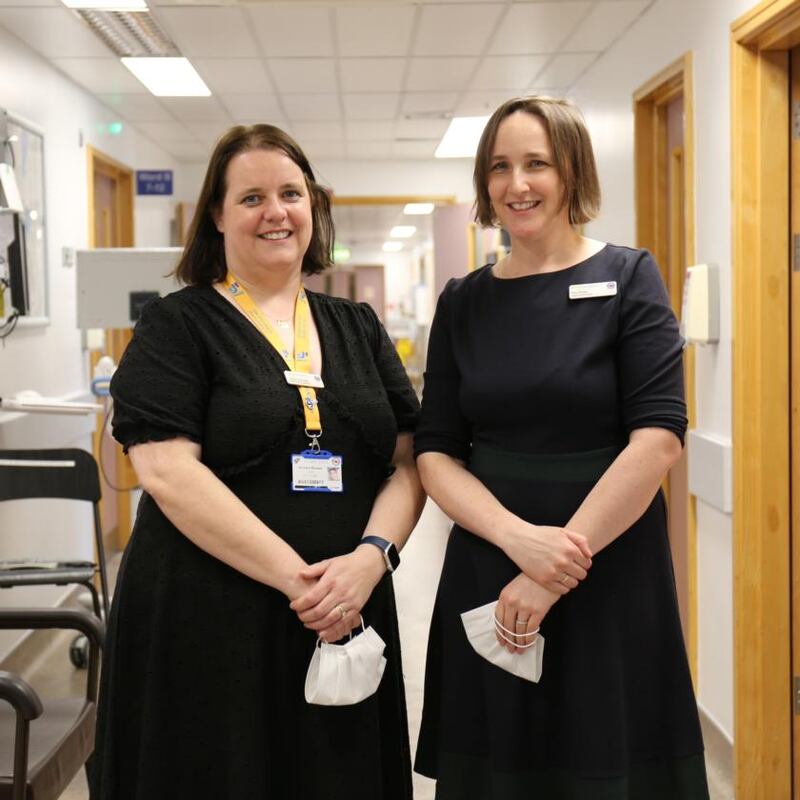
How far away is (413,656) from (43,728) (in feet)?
7.13

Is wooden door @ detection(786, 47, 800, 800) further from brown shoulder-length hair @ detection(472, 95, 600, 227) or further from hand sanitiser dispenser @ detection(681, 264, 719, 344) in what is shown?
brown shoulder-length hair @ detection(472, 95, 600, 227)

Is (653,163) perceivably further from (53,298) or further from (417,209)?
(417,209)

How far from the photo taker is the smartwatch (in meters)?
1.66

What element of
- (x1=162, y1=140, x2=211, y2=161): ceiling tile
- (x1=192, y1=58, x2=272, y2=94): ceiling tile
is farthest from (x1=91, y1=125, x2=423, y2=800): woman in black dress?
(x1=162, y1=140, x2=211, y2=161): ceiling tile

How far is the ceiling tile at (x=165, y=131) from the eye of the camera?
6402mm

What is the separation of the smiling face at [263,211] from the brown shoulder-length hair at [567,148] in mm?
328

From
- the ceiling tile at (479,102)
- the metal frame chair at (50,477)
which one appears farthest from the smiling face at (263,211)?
the ceiling tile at (479,102)

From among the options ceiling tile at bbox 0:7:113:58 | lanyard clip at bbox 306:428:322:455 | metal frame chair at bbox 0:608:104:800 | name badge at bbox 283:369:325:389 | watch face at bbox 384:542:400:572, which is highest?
ceiling tile at bbox 0:7:113:58

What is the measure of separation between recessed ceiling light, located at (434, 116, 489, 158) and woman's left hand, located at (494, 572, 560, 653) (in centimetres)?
481

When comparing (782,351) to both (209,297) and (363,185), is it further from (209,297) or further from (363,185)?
(363,185)

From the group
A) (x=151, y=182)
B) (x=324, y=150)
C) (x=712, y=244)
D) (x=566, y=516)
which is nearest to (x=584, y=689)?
(x=566, y=516)

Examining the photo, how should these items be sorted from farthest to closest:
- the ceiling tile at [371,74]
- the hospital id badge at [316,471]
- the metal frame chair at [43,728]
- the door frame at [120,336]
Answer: the door frame at [120,336] → the ceiling tile at [371,74] → the metal frame chair at [43,728] → the hospital id badge at [316,471]

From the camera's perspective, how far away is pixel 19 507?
424cm

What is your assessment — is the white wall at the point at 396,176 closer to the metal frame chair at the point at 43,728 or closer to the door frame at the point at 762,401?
the door frame at the point at 762,401
